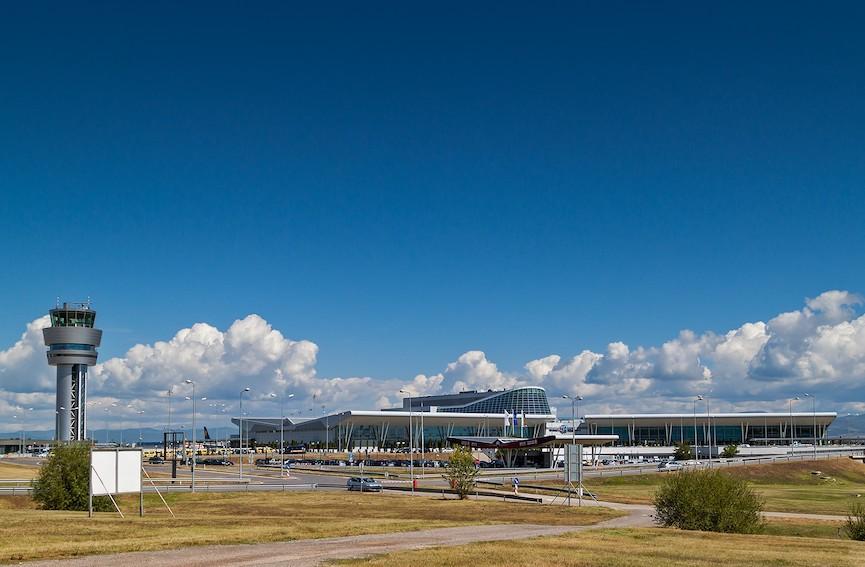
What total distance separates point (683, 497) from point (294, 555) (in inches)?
1220

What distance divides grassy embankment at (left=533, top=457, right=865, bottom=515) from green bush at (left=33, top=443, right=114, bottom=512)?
42801 mm

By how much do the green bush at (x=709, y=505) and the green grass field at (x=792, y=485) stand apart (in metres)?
22.2

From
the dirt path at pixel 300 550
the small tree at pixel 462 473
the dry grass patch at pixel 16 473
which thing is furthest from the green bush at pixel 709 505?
Result: the dry grass patch at pixel 16 473

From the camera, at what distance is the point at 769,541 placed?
4000cm

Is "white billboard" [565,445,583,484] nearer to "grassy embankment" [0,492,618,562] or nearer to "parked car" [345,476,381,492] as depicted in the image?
"grassy embankment" [0,492,618,562]

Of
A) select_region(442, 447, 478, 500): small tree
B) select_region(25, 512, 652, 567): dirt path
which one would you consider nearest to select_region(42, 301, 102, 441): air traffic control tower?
select_region(442, 447, 478, 500): small tree

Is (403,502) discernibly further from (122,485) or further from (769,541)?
(769,541)

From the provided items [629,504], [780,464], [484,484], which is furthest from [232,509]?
[780,464]

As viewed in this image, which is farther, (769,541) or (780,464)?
(780,464)

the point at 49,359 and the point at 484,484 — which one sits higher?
the point at 49,359

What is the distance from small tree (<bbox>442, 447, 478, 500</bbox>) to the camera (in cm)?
7331

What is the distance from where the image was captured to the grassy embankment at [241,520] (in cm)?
3153

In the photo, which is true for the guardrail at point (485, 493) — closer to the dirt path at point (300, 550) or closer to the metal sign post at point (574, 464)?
the metal sign post at point (574, 464)

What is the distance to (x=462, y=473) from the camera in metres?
74.2
